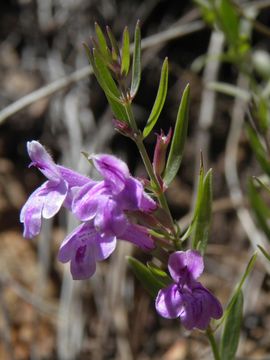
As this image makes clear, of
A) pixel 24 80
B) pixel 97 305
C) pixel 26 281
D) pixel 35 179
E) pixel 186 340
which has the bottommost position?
pixel 186 340

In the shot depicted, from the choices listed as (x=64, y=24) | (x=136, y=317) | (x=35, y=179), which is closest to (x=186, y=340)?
(x=136, y=317)

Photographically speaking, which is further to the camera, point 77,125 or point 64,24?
point 64,24

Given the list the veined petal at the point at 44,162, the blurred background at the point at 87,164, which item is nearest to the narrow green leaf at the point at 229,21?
the blurred background at the point at 87,164

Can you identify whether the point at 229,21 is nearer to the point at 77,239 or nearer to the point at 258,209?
the point at 258,209

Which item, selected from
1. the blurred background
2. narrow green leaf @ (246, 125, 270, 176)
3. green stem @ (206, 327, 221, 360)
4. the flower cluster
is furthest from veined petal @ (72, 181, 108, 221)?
the blurred background

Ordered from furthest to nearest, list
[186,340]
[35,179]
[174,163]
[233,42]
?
1. [35,179]
2. [186,340]
3. [233,42]
4. [174,163]

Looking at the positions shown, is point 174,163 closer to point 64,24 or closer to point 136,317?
point 136,317
